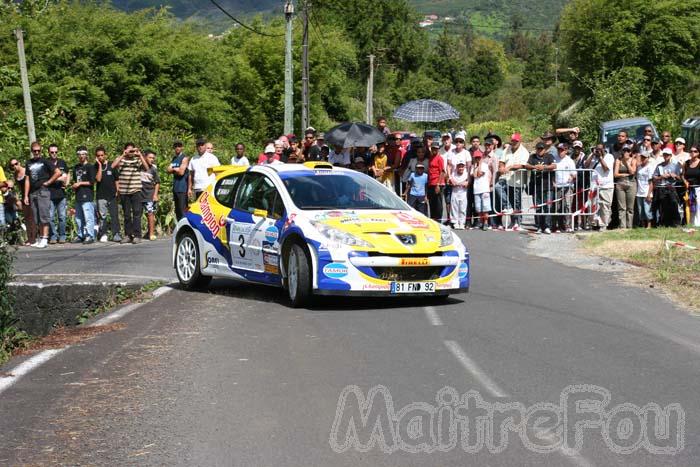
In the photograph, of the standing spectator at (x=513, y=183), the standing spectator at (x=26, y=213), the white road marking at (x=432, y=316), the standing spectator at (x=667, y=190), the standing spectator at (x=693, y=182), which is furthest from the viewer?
the standing spectator at (x=513, y=183)

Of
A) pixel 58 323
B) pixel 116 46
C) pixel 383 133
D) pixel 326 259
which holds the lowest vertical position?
pixel 58 323

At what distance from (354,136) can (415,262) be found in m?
11.6

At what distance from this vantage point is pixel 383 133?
25.2 metres

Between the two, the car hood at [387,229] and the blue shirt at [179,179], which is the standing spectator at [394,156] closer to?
the blue shirt at [179,179]

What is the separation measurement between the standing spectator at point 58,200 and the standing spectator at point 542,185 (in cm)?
940

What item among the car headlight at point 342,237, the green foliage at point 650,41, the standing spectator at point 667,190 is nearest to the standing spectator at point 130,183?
the standing spectator at point 667,190

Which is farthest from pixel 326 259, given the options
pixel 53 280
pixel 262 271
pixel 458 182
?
pixel 458 182

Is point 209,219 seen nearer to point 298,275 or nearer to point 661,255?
point 298,275

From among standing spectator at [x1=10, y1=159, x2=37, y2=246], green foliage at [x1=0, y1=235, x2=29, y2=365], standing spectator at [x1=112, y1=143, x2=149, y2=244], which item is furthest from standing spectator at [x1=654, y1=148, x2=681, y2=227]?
green foliage at [x1=0, y1=235, x2=29, y2=365]

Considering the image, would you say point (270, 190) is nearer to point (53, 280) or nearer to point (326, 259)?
point (326, 259)

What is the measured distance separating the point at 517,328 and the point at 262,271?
11.9 ft

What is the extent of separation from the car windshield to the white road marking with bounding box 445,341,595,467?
360cm

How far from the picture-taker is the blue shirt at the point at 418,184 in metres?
23.3

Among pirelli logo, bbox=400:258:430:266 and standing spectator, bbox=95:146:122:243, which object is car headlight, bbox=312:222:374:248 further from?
standing spectator, bbox=95:146:122:243
